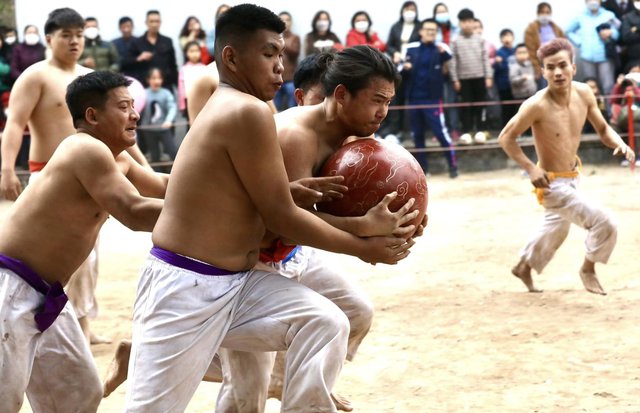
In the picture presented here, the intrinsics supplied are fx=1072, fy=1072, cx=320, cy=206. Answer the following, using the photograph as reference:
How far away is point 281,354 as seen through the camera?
5035mm

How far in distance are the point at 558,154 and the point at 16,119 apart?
A: 12.1 feet

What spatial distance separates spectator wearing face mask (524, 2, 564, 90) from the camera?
13938mm

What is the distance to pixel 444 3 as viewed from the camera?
14352 mm

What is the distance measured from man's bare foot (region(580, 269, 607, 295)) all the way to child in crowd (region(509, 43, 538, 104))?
6.81 m

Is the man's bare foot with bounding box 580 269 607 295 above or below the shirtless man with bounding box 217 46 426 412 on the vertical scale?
below

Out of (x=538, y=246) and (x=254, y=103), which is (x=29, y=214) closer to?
(x=254, y=103)

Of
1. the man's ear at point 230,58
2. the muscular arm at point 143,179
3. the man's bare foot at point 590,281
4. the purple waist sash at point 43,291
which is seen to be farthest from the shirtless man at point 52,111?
the man's bare foot at point 590,281

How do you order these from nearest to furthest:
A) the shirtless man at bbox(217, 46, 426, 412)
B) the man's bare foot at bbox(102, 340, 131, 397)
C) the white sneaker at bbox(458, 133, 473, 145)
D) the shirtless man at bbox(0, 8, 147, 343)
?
the shirtless man at bbox(217, 46, 426, 412)
the man's bare foot at bbox(102, 340, 131, 397)
the shirtless man at bbox(0, 8, 147, 343)
the white sneaker at bbox(458, 133, 473, 145)

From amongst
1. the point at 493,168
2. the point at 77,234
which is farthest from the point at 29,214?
the point at 493,168

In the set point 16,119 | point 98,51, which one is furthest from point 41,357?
point 98,51

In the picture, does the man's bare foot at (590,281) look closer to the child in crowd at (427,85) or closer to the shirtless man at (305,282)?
the shirtless man at (305,282)

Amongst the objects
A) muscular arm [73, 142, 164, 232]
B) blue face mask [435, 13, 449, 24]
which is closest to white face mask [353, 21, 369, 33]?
blue face mask [435, 13, 449, 24]

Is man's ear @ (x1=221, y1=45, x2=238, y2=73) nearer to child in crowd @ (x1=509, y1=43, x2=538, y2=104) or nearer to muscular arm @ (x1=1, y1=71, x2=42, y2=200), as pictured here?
muscular arm @ (x1=1, y1=71, x2=42, y2=200)

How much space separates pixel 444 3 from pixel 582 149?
8.84ft
